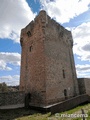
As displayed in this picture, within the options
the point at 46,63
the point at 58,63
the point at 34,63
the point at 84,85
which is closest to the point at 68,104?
the point at 46,63

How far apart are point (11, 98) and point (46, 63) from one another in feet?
17.2

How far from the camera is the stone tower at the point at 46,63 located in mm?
12789

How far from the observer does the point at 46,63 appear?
1311 cm

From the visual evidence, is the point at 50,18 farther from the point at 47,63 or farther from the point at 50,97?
the point at 50,97

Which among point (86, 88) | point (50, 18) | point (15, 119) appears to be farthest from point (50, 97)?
point (50, 18)

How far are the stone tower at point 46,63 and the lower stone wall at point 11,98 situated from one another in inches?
60.2

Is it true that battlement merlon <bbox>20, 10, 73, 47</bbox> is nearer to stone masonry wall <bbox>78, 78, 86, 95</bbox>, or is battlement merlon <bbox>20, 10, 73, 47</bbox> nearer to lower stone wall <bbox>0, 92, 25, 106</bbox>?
stone masonry wall <bbox>78, 78, 86, 95</bbox>

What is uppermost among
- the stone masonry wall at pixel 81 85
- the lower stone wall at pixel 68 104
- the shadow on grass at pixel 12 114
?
the stone masonry wall at pixel 81 85

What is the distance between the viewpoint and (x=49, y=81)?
1276 cm

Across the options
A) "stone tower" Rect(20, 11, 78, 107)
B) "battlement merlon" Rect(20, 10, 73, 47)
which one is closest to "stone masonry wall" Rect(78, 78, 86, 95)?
"stone tower" Rect(20, 11, 78, 107)

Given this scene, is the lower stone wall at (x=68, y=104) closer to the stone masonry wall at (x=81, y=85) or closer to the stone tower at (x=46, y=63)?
the stone tower at (x=46, y=63)

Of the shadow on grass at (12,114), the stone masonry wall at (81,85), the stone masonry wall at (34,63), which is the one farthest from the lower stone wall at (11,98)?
A: the stone masonry wall at (81,85)

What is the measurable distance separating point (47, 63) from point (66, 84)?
4.28 metres

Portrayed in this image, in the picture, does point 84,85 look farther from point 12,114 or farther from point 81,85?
point 12,114
